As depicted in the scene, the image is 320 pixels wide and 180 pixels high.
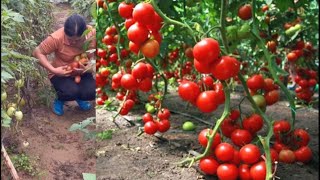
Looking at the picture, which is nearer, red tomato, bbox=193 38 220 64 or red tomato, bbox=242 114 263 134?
red tomato, bbox=193 38 220 64

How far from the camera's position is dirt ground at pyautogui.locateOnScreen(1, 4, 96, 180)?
1369 millimetres

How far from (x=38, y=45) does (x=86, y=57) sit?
165 millimetres

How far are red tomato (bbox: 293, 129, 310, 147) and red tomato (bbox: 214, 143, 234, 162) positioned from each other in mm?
391

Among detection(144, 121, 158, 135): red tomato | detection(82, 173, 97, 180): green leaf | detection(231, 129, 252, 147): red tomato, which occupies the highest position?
detection(231, 129, 252, 147): red tomato

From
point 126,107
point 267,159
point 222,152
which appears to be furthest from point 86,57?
point 126,107

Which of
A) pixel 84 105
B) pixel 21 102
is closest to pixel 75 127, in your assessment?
pixel 84 105

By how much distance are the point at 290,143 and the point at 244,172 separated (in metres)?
0.39

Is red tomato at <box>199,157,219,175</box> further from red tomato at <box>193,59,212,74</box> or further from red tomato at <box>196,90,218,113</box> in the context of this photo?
red tomato at <box>193,59,212,74</box>

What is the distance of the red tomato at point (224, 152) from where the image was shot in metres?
1.43

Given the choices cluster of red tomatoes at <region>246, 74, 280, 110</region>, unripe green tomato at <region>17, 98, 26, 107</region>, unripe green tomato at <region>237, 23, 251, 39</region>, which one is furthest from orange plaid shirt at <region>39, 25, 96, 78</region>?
cluster of red tomatoes at <region>246, 74, 280, 110</region>

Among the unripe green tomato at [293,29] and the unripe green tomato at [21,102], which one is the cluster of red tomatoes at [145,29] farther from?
the unripe green tomato at [293,29]

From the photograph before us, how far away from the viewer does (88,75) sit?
142 centimetres

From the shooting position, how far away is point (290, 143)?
173 cm

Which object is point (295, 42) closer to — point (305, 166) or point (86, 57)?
point (305, 166)
